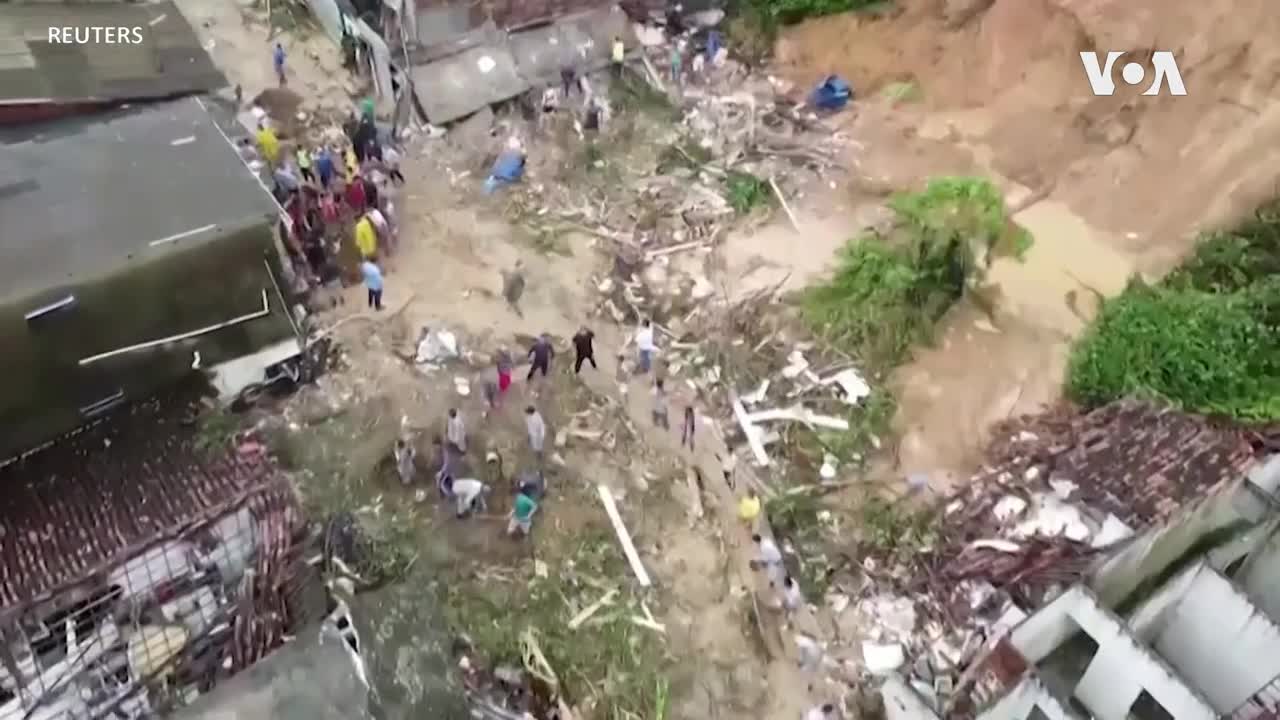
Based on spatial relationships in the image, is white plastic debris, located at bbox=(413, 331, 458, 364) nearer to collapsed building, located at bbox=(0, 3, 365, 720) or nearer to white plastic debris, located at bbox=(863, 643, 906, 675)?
collapsed building, located at bbox=(0, 3, 365, 720)

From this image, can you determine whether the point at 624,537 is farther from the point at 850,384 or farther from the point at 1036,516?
the point at 1036,516

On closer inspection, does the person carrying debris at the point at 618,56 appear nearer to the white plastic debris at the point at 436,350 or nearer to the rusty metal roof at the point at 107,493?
the white plastic debris at the point at 436,350

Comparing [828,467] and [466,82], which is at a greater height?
[466,82]

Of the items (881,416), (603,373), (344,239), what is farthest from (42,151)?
(881,416)

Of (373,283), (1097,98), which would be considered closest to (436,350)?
(373,283)

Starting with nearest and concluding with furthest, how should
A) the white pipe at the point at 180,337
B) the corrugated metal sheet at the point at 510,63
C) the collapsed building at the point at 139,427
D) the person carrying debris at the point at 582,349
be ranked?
the collapsed building at the point at 139,427 → the white pipe at the point at 180,337 → the person carrying debris at the point at 582,349 → the corrugated metal sheet at the point at 510,63

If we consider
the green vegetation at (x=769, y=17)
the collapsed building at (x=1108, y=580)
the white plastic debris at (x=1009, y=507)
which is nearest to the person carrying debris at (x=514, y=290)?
the collapsed building at (x=1108, y=580)
